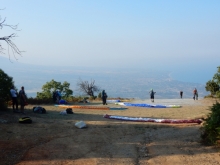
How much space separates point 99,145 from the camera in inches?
452

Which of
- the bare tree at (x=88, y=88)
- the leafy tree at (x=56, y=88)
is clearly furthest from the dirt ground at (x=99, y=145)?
the bare tree at (x=88, y=88)

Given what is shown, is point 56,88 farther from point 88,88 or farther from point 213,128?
point 213,128

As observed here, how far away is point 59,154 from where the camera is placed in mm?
10117

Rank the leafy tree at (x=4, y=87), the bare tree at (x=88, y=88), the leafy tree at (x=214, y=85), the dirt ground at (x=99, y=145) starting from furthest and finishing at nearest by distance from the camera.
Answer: the bare tree at (x=88, y=88) < the leafy tree at (x=214, y=85) < the leafy tree at (x=4, y=87) < the dirt ground at (x=99, y=145)

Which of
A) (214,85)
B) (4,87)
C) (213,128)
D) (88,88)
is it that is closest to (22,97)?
(4,87)

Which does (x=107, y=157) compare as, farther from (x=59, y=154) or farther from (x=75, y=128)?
(x=75, y=128)

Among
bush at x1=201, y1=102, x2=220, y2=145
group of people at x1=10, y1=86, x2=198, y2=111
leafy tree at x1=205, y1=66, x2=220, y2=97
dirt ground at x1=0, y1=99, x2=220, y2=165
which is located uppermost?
leafy tree at x1=205, y1=66, x2=220, y2=97

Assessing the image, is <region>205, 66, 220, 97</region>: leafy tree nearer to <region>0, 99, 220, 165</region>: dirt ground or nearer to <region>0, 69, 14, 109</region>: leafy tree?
<region>0, 99, 220, 165</region>: dirt ground

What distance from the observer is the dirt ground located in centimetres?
941

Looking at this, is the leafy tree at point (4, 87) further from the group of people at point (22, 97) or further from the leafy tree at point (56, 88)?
the leafy tree at point (56, 88)

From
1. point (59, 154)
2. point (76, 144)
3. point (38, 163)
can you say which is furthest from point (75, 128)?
point (38, 163)

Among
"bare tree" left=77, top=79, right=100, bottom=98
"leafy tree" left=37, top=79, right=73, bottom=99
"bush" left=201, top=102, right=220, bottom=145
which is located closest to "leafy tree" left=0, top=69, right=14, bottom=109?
"bush" left=201, top=102, right=220, bottom=145

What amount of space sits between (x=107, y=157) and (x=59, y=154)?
1.74 meters

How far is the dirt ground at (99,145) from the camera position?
9406mm
